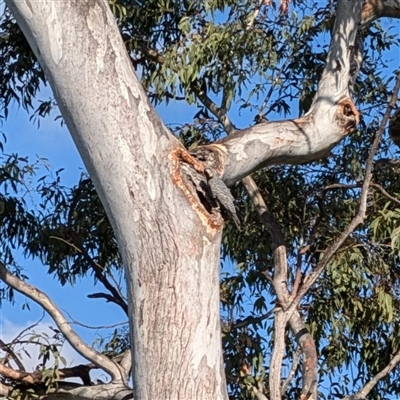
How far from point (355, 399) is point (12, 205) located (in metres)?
2.55

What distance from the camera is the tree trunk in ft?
9.45

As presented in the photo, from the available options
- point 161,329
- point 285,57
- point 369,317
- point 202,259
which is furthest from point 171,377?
point 285,57

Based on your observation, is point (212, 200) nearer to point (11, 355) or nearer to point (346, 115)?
point (346, 115)

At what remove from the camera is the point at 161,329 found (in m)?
2.87

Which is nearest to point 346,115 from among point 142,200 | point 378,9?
point 378,9

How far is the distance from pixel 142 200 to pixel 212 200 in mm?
279

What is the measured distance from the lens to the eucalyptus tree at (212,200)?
2945 mm

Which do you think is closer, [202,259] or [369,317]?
[202,259]

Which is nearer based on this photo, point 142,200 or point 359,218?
point 142,200

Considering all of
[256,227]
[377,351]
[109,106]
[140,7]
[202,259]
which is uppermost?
[140,7]

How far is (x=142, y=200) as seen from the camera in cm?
296

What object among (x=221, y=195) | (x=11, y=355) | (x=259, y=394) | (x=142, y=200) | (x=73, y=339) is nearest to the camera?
(x=142, y=200)

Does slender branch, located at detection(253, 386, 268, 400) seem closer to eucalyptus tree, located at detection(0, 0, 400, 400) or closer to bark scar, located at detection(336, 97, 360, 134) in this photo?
eucalyptus tree, located at detection(0, 0, 400, 400)

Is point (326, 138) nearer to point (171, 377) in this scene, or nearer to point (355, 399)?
point (355, 399)
